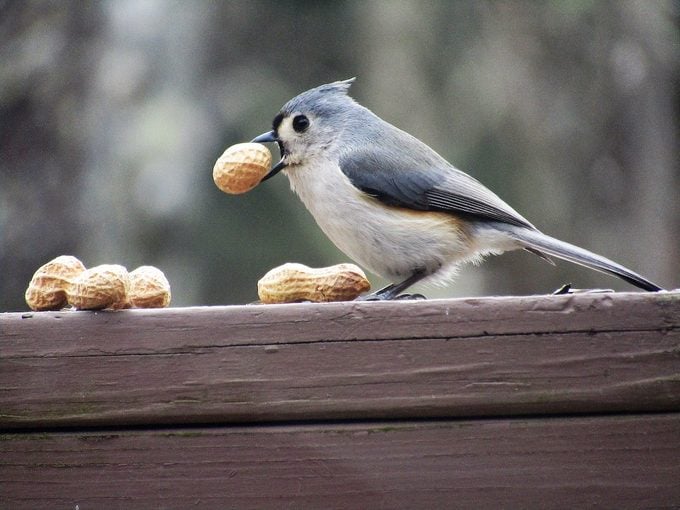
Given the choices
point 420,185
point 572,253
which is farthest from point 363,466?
point 420,185

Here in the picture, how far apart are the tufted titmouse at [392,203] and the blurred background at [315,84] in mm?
1990

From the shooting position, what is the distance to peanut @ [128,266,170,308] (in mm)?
1815

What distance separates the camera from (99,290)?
1580 millimetres

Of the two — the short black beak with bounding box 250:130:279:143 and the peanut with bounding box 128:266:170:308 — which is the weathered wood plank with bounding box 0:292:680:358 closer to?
the peanut with bounding box 128:266:170:308

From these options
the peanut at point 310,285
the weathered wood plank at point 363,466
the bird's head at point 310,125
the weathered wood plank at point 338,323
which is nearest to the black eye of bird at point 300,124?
the bird's head at point 310,125

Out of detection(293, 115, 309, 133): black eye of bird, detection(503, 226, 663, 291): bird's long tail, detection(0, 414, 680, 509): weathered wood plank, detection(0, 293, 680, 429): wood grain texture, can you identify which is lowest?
detection(0, 414, 680, 509): weathered wood plank

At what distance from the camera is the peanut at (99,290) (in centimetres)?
158

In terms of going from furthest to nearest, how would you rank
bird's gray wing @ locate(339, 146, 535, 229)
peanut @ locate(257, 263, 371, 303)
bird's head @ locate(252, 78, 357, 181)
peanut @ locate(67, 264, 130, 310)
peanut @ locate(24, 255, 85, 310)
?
bird's head @ locate(252, 78, 357, 181), bird's gray wing @ locate(339, 146, 535, 229), peanut @ locate(257, 263, 371, 303), peanut @ locate(24, 255, 85, 310), peanut @ locate(67, 264, 130, 310)

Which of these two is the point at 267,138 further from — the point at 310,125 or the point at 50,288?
the point at 50,288

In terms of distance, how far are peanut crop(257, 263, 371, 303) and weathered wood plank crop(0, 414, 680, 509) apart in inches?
19.0

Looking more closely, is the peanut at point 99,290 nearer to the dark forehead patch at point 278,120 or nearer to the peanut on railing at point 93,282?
the peanut on railing at point 93,282

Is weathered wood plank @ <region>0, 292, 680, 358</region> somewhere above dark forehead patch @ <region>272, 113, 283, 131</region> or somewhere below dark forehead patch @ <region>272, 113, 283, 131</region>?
below

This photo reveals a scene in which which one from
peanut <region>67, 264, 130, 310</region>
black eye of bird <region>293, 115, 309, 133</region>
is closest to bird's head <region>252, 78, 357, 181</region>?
black eye of bird <region>293, 115, 309, 133</region>

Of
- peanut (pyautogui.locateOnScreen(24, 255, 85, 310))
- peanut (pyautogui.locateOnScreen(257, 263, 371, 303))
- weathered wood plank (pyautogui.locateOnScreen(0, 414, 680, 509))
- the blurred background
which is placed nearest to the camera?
weathered wood plank (pyautogui.locateOnScreen(0, 414, 680, 509))
